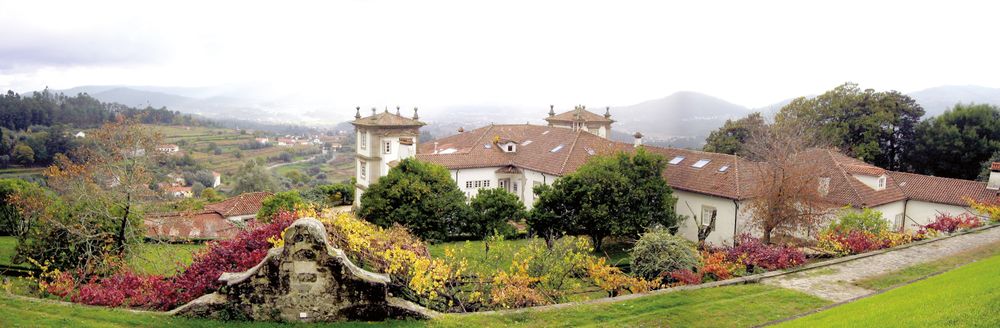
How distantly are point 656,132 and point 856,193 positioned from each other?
42846 mm

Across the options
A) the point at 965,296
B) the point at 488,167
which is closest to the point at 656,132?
the point at 488,167

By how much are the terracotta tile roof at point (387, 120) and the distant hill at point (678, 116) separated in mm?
31224

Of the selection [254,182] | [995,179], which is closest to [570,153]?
[995,179]

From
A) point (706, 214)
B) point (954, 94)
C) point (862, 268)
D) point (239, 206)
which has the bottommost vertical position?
point (239, 206)

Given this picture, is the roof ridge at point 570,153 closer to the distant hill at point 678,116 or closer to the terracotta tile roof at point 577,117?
the terracotta tile roof at point 577,117

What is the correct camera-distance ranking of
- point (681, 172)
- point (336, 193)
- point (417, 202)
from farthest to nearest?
point (336, 193) → point (681, 172) → point (417, 202)

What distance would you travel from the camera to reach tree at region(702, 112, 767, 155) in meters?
36.8

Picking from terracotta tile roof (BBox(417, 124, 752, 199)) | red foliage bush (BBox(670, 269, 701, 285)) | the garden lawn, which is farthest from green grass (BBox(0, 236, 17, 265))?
red foliage bush (BBox(670, 269, 701, 285))

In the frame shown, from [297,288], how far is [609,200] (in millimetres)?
14776

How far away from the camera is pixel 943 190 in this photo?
84.7ft

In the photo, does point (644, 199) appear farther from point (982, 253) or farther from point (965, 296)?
point (965, 296)

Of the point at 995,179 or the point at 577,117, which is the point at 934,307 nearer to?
the point at 995,179

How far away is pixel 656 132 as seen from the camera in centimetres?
6638

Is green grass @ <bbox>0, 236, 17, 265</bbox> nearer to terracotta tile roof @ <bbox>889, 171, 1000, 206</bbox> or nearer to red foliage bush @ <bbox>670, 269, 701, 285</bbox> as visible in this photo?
red foliage bush @ <bbox>670, 269, 701, 285</bbox>
